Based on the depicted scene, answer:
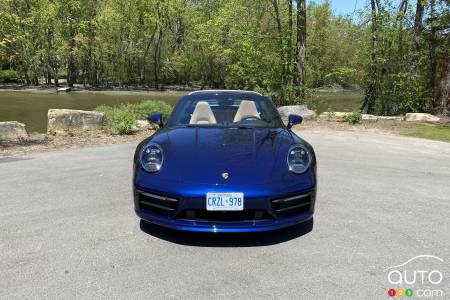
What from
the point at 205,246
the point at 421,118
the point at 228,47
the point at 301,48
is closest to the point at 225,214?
the point at 205,246

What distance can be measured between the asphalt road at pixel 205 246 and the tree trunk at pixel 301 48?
33.7 ft

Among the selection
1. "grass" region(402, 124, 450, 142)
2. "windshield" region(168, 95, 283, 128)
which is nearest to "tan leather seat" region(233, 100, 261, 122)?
"windshield" region(168, 95, 283, 128)

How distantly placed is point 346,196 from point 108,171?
379 cm

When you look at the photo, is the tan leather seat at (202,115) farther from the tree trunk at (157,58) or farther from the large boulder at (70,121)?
the tree trunk at (157,58)

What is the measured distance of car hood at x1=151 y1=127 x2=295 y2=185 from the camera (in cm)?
378

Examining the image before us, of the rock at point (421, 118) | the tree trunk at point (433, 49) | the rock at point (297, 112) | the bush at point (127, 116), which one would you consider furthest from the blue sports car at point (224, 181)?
the tree trunk at point (433, 49)

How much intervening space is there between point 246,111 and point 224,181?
6.76 ft

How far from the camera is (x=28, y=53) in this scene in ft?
156

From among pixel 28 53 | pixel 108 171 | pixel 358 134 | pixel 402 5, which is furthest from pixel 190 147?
pixel 28 53

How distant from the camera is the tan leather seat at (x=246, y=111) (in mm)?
5484

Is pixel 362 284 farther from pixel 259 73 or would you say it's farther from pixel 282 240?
pixel 259 73

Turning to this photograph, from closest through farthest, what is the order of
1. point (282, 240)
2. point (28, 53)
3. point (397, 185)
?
1. point (282, 240)
2. point (397, 185)
3. point (28, 53)

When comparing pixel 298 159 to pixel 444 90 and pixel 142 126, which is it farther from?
pixel 444 90

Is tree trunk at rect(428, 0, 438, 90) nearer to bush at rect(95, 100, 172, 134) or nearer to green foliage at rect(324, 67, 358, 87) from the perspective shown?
green foliage at rect(324, 67, 358, 87)
